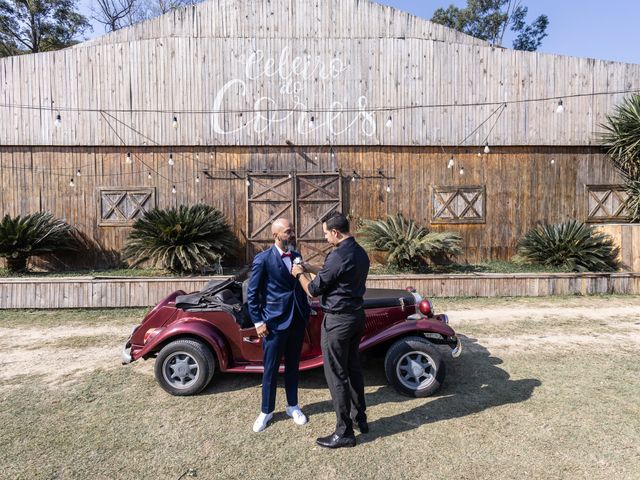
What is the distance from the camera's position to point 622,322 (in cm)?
686

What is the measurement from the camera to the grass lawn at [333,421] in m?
2.90

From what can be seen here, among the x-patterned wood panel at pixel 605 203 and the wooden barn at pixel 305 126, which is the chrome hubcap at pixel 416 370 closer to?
the wooden barn at pixel 305 126

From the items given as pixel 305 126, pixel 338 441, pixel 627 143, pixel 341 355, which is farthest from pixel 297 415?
pixel 627 143

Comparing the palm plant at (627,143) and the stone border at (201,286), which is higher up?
the palm plant at (627,143)

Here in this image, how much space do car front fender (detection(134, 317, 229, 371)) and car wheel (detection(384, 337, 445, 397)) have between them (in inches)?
67.7

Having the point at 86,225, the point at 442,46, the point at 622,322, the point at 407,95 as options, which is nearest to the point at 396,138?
the point at 407,95

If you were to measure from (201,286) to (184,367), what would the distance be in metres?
4.63

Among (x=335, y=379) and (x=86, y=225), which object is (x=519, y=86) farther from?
(x=86, y=225)

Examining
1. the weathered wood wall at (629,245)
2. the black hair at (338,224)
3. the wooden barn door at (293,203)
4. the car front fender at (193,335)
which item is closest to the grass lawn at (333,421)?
the car front fender at (193,335)

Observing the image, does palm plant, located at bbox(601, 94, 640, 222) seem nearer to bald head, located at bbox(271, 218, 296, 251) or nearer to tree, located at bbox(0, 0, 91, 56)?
bald head, located at bbox(271, 218, 296, 251)

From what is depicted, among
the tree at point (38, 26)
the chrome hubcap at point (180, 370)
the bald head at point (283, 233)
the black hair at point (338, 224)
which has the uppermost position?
the tree at point (38, 26)

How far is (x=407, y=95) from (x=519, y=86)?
348cm

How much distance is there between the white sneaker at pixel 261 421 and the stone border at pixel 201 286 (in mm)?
5521

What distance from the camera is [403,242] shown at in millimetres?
10164
